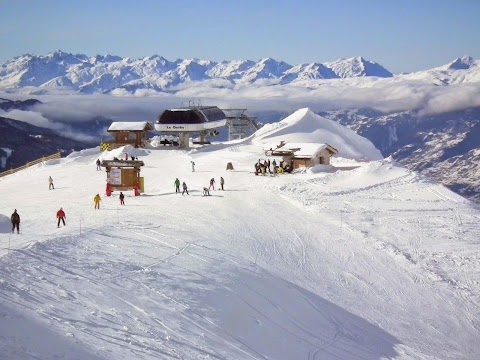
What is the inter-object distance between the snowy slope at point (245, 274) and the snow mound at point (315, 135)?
1144 inches

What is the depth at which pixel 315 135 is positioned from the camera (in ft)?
247

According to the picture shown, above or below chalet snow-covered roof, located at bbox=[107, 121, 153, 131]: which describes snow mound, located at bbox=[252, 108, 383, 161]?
below

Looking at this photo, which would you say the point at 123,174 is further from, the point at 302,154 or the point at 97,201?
the point at 302,154

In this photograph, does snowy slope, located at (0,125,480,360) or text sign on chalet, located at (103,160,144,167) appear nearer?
snowy slope, located at (0,125,480,360)

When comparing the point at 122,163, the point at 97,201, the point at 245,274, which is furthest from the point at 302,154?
the point at 245,274

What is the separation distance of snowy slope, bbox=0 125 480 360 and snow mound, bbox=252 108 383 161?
1144 inches

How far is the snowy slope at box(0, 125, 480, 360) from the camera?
1644cm

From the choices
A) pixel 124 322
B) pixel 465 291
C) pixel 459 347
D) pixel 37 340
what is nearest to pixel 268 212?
pixel 465 291

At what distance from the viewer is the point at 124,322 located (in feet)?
54.4

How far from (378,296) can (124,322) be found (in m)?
12.8

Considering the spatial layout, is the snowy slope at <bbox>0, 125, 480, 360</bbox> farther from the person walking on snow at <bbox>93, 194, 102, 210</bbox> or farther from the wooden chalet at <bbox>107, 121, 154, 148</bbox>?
the wooden chalet at <bbox>107, 121, 154, 148</bbox>

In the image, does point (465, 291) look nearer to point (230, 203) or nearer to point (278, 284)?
point (278, 284)

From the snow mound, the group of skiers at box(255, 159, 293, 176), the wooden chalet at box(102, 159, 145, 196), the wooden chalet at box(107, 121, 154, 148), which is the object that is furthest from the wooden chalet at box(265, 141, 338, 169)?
the wooden chalet at box(107, 121, 154, 148)

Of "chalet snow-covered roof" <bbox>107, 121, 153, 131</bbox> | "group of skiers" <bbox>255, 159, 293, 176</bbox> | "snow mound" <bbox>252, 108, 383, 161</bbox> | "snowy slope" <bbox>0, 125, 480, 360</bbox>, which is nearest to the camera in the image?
"snowy slope" <bbox>0, 125, 480, 360</bbox>
